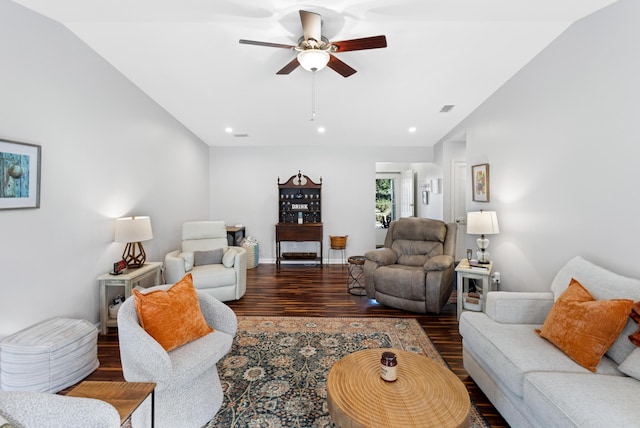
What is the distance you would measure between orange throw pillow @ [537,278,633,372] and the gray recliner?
4.90ft

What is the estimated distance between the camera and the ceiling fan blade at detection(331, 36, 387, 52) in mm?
2176

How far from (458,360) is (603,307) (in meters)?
1.16

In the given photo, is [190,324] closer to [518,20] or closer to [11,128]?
[11,128]

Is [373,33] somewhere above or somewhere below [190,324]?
above

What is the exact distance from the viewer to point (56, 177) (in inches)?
101

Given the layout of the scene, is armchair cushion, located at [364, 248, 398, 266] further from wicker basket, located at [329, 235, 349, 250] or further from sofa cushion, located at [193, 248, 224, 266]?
sofa cushion, located at [193, 248, 224, 266]

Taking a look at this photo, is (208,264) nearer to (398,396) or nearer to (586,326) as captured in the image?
(398,396)

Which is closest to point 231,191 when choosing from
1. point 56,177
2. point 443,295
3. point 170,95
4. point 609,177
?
point 170,95

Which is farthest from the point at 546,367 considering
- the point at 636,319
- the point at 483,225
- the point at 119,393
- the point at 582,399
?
the point at 119,393

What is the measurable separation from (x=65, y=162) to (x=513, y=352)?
3779mm

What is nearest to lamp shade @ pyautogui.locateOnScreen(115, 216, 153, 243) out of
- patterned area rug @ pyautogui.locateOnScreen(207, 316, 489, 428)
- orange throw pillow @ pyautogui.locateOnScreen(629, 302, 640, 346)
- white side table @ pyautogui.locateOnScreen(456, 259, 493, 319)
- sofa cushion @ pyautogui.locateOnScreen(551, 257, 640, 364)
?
patterned area rug @ pyautogui.locateOnScreen(207, 316, 489, 428)

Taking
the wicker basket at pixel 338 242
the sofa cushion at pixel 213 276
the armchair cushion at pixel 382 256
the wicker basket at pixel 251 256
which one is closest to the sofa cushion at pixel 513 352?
the armchair cushion at pixel 382 256

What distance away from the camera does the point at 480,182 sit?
13.0ft

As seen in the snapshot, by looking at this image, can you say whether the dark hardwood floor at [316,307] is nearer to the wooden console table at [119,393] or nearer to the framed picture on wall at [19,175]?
the wooden console table at [119,393]
